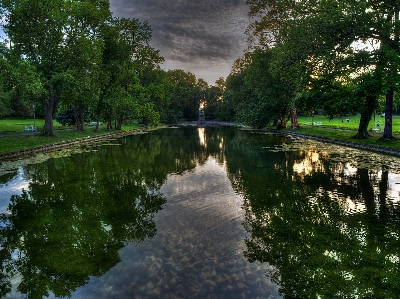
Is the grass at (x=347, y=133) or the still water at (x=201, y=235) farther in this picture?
the grass at (x=347, y=133)

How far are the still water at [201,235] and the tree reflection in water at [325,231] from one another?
0.09ft

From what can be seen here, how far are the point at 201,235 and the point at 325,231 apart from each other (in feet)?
9.93

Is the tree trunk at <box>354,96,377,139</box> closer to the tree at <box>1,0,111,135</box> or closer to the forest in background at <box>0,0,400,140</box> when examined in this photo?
the forest in background at <box>0,0,400,140</box>

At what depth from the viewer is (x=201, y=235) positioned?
6969 millimetres

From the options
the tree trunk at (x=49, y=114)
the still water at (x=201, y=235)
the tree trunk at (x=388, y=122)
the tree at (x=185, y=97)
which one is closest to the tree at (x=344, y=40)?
the tree trunk at (x=388, y=122)

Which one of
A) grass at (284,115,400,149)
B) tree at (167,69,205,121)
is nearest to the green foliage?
grass at (284,115,400,149)

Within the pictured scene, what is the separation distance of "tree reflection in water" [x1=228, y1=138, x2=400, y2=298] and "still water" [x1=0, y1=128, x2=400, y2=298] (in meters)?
0.03

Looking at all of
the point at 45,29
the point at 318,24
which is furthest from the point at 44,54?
the point at 318,24

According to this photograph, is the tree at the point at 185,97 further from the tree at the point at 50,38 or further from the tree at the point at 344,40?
the tree at the point at 344,40

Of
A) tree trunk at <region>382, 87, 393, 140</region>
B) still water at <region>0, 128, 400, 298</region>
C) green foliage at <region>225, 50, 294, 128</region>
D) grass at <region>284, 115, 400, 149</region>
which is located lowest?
still water at <region>0, 128, 400, 298</region>

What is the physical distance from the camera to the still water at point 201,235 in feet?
16.1

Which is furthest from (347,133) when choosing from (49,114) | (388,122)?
(49,114)

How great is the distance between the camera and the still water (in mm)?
4918

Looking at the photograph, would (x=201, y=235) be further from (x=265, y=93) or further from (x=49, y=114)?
(x=265, y=93)
